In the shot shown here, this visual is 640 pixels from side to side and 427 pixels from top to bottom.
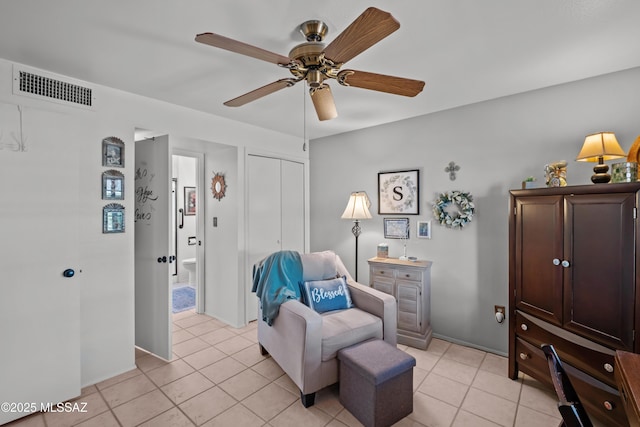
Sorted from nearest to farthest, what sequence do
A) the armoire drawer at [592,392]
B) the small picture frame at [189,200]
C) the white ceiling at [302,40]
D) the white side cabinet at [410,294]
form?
1. the white ceiling at [302,40]
2. the armoire drawer at [592,392]
3. the white side cabinet at [410,294]
4. the small picture frame at [189,200]

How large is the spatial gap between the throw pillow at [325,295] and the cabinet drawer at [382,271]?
1.98 ft

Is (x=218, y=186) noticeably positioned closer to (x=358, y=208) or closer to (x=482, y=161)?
(x=358, y=208)

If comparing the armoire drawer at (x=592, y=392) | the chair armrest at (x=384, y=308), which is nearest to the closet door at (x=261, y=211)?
the chair armrest at (x=384, y=308)

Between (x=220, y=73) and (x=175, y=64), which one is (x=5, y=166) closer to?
(x=175, y=64)

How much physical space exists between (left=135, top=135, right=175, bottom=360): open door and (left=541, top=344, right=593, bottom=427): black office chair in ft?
9.06

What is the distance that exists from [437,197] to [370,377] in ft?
6.76

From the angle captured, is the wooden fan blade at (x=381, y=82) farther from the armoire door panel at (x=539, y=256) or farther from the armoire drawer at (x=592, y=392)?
the armoire drawer at (x=592, y=392)

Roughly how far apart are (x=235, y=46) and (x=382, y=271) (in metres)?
2.52

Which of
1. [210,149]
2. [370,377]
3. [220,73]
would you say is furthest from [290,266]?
[210,149]

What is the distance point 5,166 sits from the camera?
1.91 meters

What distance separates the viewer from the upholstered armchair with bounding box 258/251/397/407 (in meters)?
2.06

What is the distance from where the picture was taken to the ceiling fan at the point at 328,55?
47.4 inches

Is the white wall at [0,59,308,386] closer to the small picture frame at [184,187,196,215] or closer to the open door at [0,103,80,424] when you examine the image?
the open door at [0,103,80,424]

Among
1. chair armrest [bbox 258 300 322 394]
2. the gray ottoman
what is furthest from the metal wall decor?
the gray ottoman
